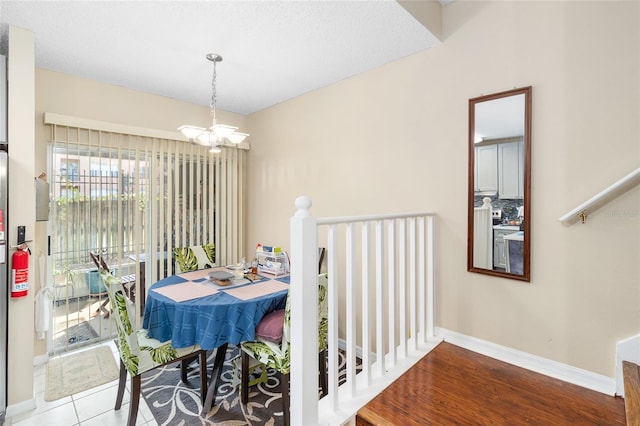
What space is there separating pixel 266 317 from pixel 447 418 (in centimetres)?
125

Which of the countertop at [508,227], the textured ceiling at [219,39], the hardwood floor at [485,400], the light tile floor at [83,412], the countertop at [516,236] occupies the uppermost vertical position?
the textured ceiling at [219,39]

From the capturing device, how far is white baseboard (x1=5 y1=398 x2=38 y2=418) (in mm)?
2072

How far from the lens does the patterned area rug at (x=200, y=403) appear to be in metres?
2.03

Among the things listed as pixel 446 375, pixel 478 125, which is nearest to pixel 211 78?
pixel 478 125

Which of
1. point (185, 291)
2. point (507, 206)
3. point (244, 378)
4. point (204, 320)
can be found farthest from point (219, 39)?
point (244, 378)

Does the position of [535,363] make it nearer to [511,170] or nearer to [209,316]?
[511,170]

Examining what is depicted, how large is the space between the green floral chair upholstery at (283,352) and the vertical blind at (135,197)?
1845 mm

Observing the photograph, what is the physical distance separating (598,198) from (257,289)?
221 cm

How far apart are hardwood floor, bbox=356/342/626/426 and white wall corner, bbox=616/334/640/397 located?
0.25 feet

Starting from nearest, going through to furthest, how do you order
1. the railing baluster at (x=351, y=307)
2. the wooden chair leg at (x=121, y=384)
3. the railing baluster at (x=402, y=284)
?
the railing baluster at (x=351, y=307) → the railing baluster at (x=402, y=284) → the wooden chair leg at (x=121, y=384)

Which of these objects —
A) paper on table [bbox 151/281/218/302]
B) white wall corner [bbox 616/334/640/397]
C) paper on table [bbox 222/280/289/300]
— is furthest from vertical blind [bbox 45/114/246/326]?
white wall corner [bbox 616/334/640/397]

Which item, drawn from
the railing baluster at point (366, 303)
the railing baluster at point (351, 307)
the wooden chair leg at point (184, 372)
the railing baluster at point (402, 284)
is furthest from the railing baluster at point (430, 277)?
the wooden chair leg at point (184, 372)

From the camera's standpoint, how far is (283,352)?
77.5 inches

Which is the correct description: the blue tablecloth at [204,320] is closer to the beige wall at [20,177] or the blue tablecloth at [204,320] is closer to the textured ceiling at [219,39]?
the beige wall at [20,177]
